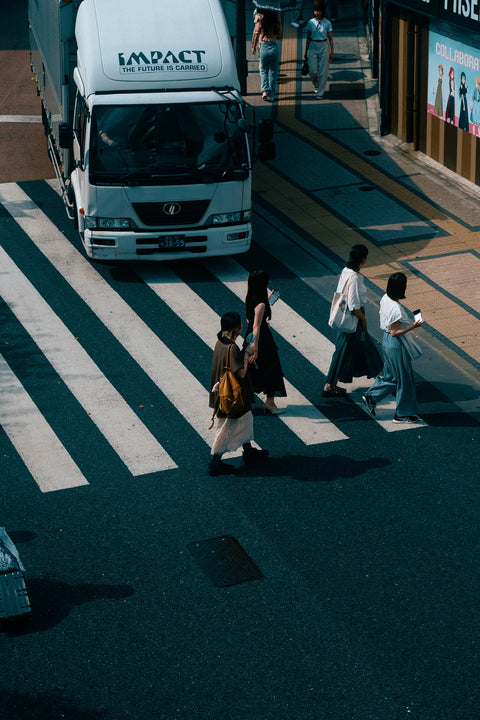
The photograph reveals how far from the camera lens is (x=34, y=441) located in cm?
1146

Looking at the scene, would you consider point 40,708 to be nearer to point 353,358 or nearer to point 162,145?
point 353,358

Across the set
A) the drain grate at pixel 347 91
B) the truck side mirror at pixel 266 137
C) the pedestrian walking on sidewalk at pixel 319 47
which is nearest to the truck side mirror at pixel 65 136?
the truck side mirror at pixel 266 137

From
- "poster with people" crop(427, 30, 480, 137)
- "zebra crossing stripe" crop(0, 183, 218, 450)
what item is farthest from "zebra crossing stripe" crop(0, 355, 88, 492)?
"poster with people" crop(427, 30, 480, 137)

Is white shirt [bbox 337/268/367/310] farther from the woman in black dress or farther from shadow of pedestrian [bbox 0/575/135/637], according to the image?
shadow of pedestrian [bbox 0/575/135/637]

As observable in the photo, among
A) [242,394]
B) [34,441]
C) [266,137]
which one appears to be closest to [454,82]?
[266,137]

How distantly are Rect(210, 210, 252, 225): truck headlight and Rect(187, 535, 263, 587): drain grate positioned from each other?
6.75 metres

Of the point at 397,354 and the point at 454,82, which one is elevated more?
the point at 454,82

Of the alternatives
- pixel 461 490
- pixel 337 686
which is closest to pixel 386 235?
pixel 461 490

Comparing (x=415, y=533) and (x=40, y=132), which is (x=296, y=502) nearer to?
(x=415, y=533)

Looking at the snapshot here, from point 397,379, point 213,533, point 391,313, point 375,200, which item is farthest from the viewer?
point 375,200

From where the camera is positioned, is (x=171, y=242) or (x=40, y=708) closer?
(x=40, y=708)

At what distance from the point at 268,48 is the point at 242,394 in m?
14.8

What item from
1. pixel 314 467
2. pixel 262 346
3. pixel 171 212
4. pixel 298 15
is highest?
pixel 298 15

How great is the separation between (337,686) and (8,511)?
3851 millimetres
